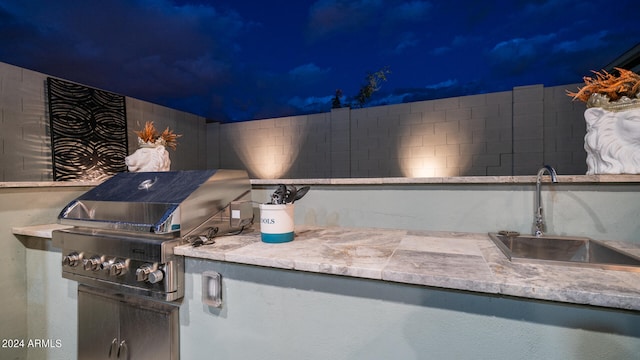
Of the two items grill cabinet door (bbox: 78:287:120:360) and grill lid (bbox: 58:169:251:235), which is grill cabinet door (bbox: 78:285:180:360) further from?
grill lid (bbox: 58:169:251:235)

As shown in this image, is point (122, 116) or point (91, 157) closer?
point (91, 157)

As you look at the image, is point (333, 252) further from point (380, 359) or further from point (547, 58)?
point (547, 58)

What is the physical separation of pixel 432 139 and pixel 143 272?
178 inches

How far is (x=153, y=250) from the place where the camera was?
3.34 ft

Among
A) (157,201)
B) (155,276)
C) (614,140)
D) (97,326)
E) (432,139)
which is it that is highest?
(432,139)

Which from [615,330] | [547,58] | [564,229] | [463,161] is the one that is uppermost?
[547,58]

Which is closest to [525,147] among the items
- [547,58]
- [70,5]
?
[547,58]

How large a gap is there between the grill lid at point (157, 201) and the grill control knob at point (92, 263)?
0.14m

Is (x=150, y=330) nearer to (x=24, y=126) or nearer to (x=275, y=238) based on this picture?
(x=275, y=238)

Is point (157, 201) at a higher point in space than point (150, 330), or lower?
higher

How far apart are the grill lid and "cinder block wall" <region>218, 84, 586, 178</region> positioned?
3.89 metres

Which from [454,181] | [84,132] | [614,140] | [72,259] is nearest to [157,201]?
[72,259]

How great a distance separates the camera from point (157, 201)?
1121 millimetres

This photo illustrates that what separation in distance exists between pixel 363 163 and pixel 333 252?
165 inches
